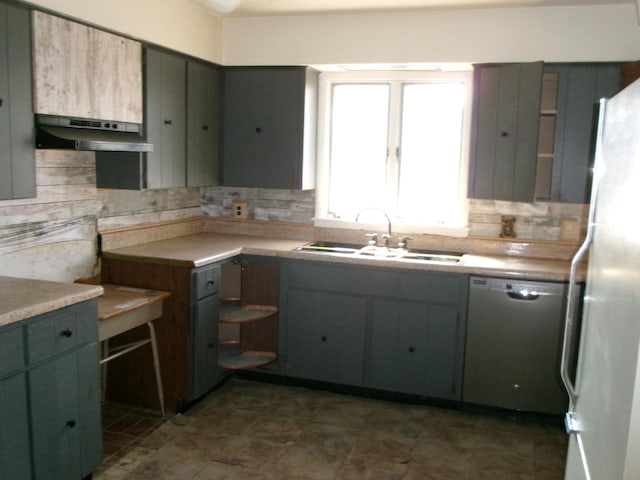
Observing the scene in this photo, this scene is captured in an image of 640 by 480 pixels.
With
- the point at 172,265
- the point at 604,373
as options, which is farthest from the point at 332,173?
the point at 604,373

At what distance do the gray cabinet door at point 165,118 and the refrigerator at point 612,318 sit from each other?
95.7 inches

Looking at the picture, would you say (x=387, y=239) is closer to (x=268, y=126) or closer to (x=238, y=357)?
(x=268, y=126)

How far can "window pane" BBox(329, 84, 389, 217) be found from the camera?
417cm

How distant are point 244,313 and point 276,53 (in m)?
1.76

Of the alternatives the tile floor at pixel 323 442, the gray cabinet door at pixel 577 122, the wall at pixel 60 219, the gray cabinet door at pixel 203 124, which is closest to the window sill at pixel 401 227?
the gray cabinet door at pixel 577 122

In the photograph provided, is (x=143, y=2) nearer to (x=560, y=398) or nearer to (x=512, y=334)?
(x=512, y=334)

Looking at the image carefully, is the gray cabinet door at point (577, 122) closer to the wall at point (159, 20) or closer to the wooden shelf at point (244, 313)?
the wooden shelf at point (244, 313)

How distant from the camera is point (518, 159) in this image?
11.5ft

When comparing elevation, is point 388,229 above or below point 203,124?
below

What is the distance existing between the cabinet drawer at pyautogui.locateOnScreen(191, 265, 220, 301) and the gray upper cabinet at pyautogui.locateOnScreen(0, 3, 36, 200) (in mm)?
1003

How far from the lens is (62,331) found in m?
2.38

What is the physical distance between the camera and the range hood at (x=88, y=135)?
2.64 meters

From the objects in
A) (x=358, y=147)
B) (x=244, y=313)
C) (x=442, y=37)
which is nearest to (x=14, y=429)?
(x=244, y=313)

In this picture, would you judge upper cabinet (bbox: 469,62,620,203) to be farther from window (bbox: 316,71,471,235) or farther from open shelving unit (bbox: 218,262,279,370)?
open shelving unit (bbox: 218,262,279,370)
